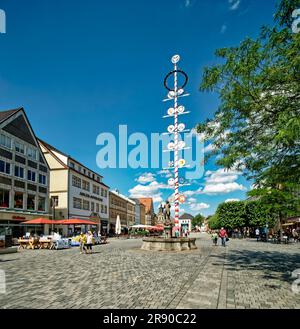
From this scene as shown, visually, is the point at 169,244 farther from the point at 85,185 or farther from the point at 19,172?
the point at 85,185

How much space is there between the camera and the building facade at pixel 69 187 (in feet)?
155

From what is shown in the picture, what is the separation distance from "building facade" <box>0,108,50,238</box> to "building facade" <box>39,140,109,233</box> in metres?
4.23

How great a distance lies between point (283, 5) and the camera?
698 cm

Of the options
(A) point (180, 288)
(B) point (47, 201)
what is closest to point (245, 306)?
(A) point (180, 288)

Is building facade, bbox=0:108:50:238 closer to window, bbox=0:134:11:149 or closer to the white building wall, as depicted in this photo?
window, bbox=0:134:11:149

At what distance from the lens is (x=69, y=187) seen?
48000 millimetres

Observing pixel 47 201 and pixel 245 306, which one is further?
pixel 47 201

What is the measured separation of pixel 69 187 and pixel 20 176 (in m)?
11.8

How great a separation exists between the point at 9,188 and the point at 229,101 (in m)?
32.2

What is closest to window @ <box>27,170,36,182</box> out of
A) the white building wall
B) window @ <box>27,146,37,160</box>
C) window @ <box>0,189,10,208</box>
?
window @ <box>27,146,37,160</box>

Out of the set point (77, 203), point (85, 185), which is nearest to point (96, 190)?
point (85, 185)

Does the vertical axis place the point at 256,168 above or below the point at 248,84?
below
